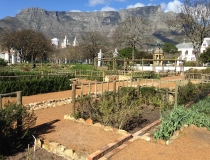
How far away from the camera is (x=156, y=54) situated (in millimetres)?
35781

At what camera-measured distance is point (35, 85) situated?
1327 centimetres

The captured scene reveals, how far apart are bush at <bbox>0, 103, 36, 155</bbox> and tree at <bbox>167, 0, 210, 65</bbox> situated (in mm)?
35402

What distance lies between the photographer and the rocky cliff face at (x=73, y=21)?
132m

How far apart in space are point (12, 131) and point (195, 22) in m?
36.8

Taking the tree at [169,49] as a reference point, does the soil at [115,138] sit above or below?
below

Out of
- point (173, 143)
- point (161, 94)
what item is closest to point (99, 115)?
point (173, 143)

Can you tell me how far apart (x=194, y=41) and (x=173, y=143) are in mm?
35564

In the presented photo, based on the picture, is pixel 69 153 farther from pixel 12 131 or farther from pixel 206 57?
pixel 206 57

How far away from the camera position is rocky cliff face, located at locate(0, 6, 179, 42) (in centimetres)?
13250

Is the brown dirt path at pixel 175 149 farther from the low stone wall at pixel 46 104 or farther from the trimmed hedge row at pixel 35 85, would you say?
the trimmed hedge row at pixel 35 85

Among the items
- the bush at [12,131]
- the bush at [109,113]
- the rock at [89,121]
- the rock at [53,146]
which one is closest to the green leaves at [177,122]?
the bush at [109,113]

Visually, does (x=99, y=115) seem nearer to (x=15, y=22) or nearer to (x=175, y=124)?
(x=175, y=124)

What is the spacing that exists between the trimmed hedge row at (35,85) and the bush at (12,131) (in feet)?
24.0

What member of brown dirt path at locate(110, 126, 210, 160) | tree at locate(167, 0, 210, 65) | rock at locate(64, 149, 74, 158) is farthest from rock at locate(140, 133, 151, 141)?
tree at locate(167, 0, 210, 65)
